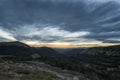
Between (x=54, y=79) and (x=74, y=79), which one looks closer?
(x=54, y=79)

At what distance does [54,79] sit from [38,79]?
3532mm

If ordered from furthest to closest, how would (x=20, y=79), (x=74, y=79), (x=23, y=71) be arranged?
(x=74, y=79) → (x=23, y=71) → (x=20, y=79)

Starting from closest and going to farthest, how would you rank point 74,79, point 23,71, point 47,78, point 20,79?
point 20,79, point 47,78, point 23,71, point 74,79

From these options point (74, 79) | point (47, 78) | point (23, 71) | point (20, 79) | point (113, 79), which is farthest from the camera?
point (113, 79)

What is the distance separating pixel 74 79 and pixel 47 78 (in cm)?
1041

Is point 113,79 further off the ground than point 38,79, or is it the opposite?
point 38,79

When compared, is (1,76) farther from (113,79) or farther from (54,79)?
(113,79)

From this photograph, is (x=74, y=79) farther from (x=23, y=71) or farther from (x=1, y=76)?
(x=1, y=76)

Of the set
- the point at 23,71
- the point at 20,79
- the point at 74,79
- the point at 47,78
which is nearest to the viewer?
the point at 20,79

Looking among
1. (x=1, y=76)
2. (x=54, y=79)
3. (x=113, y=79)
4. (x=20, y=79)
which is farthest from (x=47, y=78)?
(x=113, y=79)

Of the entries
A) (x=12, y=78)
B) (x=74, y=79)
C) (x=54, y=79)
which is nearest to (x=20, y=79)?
(x=12, y=78)

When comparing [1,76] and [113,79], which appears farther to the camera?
[113,79]

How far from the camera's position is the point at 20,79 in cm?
3241

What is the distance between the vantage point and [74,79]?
4441 cm
